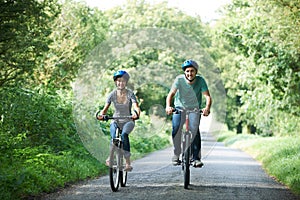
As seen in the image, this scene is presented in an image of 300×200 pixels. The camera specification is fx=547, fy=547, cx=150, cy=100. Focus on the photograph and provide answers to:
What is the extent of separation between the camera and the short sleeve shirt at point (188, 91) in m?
9.73

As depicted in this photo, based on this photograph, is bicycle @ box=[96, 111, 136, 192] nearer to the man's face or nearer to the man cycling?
the man cycling

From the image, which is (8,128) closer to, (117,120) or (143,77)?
(117,120)

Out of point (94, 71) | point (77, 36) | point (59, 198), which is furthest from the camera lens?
point (77, 36)

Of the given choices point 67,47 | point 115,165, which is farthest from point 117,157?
point 67,47

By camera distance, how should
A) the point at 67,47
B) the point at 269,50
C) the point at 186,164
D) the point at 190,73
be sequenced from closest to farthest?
the point at 190,73
the point at 186,164
the point at 269,50
the point at 67,47

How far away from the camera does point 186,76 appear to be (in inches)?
384

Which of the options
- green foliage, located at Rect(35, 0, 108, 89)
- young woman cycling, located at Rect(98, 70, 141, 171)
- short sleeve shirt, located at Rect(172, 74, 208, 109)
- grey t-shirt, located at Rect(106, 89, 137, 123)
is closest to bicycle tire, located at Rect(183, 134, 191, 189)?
short sleeve shirt, located at Rect(172, 74, 208, 109)

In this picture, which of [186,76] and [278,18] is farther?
[278,18]

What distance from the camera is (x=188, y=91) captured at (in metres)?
9.83

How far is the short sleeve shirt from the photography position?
9.73 meters

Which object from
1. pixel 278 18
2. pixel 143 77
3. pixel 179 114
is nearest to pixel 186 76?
pixel 179 114

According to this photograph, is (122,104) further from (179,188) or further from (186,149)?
(179,188)

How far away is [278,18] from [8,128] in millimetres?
11824

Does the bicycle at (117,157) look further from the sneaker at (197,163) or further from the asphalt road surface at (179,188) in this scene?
the sneaker at (197,163)
